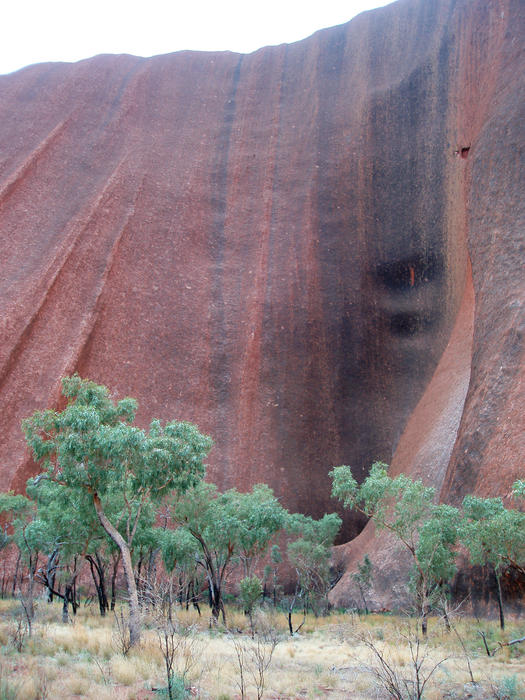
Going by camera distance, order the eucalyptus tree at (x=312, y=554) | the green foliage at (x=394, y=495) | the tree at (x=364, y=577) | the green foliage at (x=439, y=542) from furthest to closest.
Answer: the eucalyptus tree at (x=312, y=554) < the tree at (x=364, y=577) < the green foliage at (x=394, y=495) < the green foliage at (x=439, y=542)

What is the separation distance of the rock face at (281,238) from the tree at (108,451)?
12255mm

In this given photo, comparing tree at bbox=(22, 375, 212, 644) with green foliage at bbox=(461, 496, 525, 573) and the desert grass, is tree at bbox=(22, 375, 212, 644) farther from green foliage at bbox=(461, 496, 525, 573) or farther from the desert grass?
green foliage at bbox=(461, 496, 525, 573)

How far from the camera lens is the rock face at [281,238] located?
84.1 feet

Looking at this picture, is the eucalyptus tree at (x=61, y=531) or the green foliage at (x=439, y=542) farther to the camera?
the eucalyptus tree at (x=61, y=531)

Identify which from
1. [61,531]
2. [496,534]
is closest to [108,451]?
[61,531]

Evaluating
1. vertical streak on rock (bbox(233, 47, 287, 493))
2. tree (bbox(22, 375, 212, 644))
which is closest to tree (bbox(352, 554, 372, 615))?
vertical streak on rock (bbox(233, 47, 287, 493))

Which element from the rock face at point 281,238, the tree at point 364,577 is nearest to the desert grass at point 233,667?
the tree at point 364,577

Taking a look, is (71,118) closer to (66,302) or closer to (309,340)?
(66,302)

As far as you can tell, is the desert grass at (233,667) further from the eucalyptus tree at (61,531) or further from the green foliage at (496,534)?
the eucalyptus tree at (61,531)

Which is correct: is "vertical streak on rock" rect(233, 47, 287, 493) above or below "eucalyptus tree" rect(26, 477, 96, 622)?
above

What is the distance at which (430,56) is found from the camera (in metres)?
32.8

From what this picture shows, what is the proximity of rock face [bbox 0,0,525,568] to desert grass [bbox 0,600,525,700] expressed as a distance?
9777 mm

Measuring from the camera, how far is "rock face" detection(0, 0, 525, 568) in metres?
25.6

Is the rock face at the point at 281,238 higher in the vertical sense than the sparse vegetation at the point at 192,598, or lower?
higher
